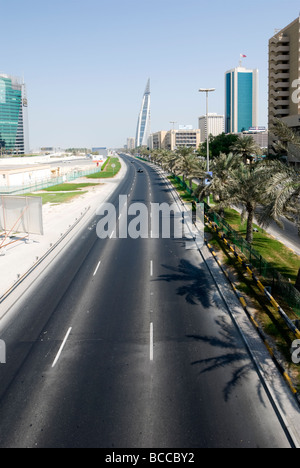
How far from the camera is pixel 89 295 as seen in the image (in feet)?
65.7

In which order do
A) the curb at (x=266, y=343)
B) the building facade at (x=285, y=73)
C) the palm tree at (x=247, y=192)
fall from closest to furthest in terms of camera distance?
the curb at (x=266, y=343) → the palm tree at (x=247, y=192) → the building facade at (x=285, y=73)

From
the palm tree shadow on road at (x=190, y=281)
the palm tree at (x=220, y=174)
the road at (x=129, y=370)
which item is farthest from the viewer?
the palm tree at (x=220, y=174)

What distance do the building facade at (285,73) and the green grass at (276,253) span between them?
6721cm

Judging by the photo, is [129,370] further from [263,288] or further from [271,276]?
[271,276]

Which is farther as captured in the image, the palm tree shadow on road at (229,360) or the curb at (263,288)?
the curb at (263,288)

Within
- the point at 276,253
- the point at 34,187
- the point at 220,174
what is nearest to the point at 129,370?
the point at 276,253

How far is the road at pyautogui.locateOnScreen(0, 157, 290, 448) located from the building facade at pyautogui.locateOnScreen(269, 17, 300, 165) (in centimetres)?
8192

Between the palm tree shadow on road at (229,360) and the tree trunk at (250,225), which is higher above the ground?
the tree trunk at (250,225)

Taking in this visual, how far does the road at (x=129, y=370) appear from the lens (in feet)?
34.3

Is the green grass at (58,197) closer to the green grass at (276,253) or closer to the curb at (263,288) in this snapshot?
the green grass at (276,253)

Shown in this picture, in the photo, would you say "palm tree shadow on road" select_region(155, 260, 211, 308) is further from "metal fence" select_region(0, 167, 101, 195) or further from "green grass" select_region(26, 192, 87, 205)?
"metal fence" select_region(0, 167, 101, 195)

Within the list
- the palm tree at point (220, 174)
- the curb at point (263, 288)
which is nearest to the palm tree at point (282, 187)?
the curb at point (263, 288)
